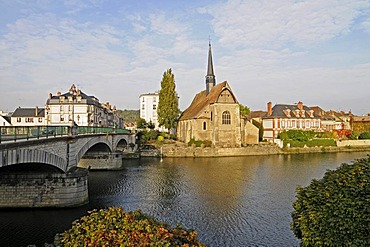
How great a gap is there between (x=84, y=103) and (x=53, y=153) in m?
44.9

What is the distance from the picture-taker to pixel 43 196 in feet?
62.1

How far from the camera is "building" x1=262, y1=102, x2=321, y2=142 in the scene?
212ft

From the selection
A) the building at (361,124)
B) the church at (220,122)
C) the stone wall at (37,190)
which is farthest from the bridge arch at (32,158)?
the building at (361,124)

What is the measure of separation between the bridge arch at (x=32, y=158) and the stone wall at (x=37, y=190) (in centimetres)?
88

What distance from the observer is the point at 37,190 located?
18.9 m

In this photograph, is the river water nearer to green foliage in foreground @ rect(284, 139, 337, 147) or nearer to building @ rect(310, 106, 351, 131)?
green foliage in foreground @ rect(284, 139, 337, 147)

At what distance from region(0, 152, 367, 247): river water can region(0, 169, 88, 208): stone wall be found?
48cm

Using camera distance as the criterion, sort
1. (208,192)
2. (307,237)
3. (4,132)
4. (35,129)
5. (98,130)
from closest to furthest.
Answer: (307,237) → (4,132) → (35,129) → (208,192) → (98,130)

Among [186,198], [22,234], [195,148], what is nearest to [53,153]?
[22,234]

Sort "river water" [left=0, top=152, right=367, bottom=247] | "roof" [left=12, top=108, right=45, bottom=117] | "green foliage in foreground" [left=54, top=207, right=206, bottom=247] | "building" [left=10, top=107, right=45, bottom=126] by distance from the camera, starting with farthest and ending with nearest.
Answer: "roof" [left=12, top=108, right=45, bottom=117], "building" [left=10, top=107, right=45, bottom=126], "river water" [left=0, top=152, right=367, bottom=247], "green foliage in foreground" [left=54, top=207, right=206, bottom=247]

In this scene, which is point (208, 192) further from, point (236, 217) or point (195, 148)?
point (195, 148)

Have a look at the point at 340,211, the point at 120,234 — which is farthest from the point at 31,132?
the point at 340,211

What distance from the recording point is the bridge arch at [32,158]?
13.0 meters

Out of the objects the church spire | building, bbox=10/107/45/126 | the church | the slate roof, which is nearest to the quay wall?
the church
